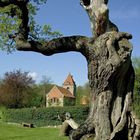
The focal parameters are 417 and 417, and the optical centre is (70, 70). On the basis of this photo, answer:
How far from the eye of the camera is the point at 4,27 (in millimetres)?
16750

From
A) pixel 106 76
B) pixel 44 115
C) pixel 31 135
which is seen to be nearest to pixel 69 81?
pixel 44 115

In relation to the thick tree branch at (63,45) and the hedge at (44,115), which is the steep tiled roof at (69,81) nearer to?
the hedge at (44,115)

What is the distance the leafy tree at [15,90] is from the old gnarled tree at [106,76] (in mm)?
77507

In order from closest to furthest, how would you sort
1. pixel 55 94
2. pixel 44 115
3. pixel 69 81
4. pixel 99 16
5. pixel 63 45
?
1. pixel 99 16
2. pixel 63 45
3. pixel 44 115
4. pixel 55 94
5. pixel 69 81

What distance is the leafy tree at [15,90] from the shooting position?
8762cm

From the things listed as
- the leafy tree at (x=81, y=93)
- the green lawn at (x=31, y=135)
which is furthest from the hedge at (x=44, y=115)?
the leafy tree at (x=81, y=93)

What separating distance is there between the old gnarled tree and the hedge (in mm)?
35462

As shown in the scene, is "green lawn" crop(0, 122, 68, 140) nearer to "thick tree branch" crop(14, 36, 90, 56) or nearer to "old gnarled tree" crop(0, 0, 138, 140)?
"thick tree branch" crop(14, 36, 90, 56)

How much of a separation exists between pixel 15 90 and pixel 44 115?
127 ft

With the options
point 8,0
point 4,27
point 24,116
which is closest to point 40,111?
point 24,116

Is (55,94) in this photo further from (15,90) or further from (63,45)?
(63,45)

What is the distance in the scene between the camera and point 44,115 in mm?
51312

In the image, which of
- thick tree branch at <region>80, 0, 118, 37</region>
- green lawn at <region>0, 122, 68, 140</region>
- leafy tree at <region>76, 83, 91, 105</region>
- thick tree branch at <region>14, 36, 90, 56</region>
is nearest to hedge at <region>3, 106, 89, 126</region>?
green lawn at <region>0, 122, 68, 140</region>

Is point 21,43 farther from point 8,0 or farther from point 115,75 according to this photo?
point 115,75
